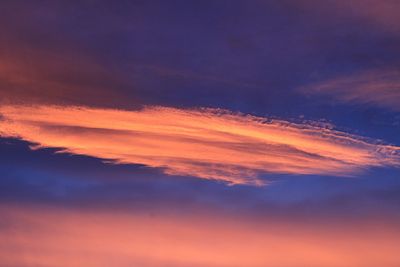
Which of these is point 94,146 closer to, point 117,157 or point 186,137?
point 117,157

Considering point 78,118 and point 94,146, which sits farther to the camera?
point 94,146

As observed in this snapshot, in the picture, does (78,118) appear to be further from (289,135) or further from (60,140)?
(289,135)

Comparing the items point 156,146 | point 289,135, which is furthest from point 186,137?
point 289,135

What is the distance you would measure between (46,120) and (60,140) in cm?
140

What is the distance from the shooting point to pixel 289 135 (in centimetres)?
2175

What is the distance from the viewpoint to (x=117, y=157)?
24531 millimetres

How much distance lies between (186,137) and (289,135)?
3083mm

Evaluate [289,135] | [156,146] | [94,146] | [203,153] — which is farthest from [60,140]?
[289,135]

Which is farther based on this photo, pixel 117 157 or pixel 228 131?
pixel 117 157

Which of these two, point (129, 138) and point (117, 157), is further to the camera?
point (117, 157)

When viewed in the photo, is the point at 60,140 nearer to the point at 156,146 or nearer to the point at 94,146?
the point at 94,146

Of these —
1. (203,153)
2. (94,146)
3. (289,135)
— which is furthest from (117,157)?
(289,135)

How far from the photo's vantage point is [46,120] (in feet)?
70.8

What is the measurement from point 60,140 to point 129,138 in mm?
2136
